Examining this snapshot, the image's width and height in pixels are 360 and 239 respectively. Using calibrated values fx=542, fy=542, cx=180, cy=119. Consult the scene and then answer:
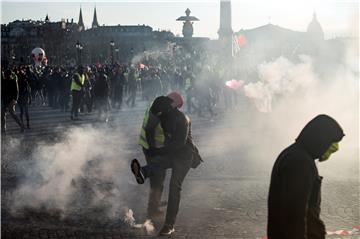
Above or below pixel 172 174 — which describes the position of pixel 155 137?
above

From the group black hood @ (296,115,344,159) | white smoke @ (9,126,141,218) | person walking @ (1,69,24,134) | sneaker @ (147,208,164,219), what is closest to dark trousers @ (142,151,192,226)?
sneaker @ (147,208,164,219)

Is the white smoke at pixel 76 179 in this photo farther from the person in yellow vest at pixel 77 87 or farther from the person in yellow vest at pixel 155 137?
the person in yellow vest at pixel 77 87

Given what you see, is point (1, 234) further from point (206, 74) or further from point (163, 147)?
point (206, 74)

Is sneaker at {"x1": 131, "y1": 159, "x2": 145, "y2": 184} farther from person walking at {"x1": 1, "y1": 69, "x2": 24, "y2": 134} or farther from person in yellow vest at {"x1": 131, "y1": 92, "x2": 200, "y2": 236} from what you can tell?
person walking at {"x1": 1, "y1": 69, "x2": 24, "y2": 134}

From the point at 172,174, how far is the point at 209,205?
1.35 metres

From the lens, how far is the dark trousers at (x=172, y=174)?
6.36 metres

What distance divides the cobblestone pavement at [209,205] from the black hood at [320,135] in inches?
119

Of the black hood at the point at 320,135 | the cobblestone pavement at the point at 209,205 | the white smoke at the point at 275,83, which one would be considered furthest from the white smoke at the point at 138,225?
the white smoke at the point at 275,83

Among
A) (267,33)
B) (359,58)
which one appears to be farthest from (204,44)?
(359,58)

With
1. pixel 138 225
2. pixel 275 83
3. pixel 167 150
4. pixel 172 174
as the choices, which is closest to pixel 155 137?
pixel 167 150

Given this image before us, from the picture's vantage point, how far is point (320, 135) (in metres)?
3.46

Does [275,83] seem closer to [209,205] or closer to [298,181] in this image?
[209,205]

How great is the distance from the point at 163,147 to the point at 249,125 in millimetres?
11180

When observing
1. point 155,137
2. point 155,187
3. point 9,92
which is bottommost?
point 155,187
